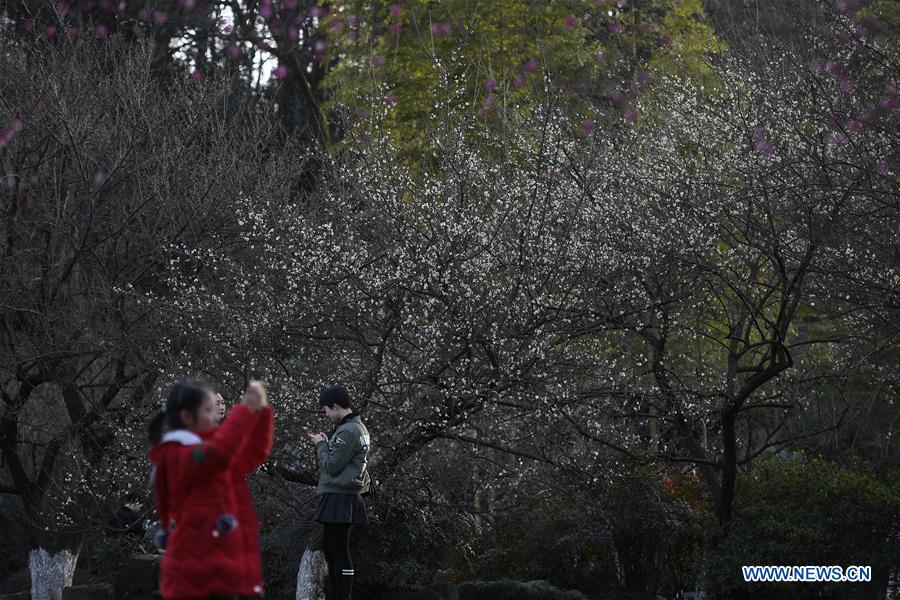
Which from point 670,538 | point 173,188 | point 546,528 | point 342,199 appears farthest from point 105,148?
point 670,538

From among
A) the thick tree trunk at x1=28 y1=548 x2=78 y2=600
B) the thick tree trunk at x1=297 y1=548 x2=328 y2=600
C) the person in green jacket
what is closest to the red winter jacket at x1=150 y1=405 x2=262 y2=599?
the person in green jacket

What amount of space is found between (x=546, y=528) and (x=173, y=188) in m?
5.55

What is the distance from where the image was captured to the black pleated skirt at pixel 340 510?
7.95m

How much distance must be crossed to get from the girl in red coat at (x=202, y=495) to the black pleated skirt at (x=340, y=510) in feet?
10.5

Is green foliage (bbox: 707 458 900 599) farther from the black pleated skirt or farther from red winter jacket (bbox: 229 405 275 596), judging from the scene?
red winter jacket (bbox: 229 405 275 596)

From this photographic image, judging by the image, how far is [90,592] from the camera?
41.4 feet

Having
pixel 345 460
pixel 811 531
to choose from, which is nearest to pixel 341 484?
pixel 345 460

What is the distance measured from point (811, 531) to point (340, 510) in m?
4.67

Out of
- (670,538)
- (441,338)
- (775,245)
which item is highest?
(775,245)

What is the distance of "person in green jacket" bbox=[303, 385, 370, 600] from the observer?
795 centimetres

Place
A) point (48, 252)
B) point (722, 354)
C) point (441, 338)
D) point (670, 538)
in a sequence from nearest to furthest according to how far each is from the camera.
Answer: point (441, 338) → point (670, 538) → point (48, 252) → point (722, 354)

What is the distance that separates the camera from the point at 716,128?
12312 mm

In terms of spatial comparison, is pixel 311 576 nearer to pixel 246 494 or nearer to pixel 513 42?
pixel 246 494

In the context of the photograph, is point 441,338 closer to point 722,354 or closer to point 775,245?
point 775,245
